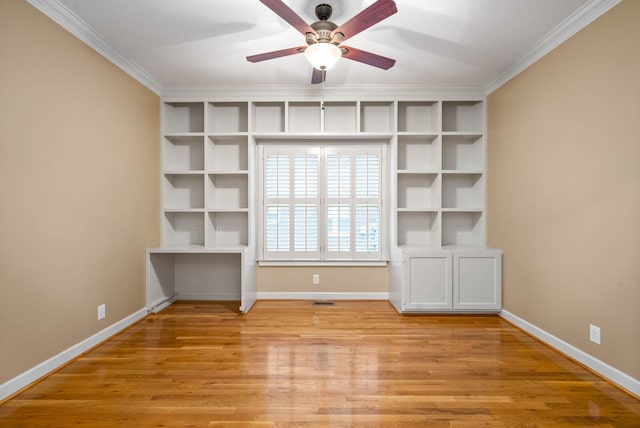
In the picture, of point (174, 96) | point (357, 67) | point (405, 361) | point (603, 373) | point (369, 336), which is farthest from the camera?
point (174, 96)

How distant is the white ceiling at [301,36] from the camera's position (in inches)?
92.0

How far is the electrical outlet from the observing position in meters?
2.31

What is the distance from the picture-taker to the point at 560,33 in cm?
262

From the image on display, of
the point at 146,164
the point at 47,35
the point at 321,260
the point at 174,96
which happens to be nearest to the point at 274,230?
the point at 321,260

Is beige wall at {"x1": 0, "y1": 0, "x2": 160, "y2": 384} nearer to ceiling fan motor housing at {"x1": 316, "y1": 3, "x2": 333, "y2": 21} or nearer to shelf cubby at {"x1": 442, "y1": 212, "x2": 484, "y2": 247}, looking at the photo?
ceiling fan motor housing at {"x1": 316, "y1": 3, "x2": 333, "y2": 21}

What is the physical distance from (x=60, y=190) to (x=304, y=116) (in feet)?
8.79

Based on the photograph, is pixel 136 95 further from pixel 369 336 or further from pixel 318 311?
pixel 369 336

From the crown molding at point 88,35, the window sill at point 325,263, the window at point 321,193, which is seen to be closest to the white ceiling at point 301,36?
the crown molding at point 88,35

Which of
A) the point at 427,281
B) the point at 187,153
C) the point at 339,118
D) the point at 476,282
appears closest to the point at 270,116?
the point at 339,118

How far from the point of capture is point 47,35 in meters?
2.28

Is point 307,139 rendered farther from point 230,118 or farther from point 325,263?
point 325,263

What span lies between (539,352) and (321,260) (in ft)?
7.77

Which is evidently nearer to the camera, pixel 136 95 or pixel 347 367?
pixel 347 367

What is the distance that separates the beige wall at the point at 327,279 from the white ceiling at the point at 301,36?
2.28 metres
